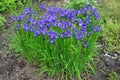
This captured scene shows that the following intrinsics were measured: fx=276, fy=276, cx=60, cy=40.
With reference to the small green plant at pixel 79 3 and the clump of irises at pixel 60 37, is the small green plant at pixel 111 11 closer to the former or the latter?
the small green plant at pixel 79 3

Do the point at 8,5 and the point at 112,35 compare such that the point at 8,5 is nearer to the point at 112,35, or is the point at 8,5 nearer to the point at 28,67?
the point at 28,67

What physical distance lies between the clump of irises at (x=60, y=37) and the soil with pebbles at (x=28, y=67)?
8.2 inches

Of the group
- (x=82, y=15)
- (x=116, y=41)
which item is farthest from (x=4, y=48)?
(x=116, y=41)

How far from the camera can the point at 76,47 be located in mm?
3162

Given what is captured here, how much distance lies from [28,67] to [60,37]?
0.82m

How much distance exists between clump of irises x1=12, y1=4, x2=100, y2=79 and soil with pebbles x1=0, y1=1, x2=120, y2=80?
0.21m

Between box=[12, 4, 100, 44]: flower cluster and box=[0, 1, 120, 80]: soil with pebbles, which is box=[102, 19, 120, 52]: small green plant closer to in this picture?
box=[0, 1, 120, 80]: soil with pebbles

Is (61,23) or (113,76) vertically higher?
(61,23)

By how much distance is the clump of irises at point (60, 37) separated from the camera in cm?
313

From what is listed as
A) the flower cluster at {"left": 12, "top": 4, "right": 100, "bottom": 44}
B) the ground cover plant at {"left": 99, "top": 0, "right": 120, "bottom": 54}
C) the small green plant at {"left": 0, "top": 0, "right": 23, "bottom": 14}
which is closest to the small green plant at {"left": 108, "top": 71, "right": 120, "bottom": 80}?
the ground cover plant at {"left": 99, "top": 0, "right": 120, "bottom": 54}

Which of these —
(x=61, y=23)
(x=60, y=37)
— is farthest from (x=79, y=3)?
(x=60, y=37)

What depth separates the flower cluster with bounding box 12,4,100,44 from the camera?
3.10 m

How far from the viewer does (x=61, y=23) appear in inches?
125

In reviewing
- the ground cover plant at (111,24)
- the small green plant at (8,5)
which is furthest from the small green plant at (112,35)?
the small green plant at (8,5)
